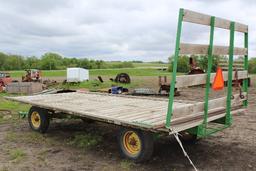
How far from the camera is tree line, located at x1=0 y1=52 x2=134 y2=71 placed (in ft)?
198

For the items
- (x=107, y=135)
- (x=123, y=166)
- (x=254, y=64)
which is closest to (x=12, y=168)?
(x=123, y=166)

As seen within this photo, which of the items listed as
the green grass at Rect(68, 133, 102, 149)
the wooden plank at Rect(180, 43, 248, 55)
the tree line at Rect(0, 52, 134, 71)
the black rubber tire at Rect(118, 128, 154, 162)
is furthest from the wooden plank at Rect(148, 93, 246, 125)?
the tree line at Rect(0, 52, 134, 71)

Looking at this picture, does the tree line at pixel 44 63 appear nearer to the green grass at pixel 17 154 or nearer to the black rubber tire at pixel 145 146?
the green grass at pixel 17 154

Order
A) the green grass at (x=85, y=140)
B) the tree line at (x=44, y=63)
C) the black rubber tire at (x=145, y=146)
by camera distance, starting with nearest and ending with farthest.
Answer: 1. the black rubber tire at (x=145, y=146)
2. the green grass at (x=85, y=140)
3. the tree line at (x=44, y=63)

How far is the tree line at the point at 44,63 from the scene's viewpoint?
198ft

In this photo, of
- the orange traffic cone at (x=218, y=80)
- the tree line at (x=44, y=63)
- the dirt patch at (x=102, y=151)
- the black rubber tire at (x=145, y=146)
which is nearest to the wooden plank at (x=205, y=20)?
the orange traffic cone at (x=218, y=80)

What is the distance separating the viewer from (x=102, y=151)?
563 cm

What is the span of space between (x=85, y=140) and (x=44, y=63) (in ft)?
195

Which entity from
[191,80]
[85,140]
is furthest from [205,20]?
[85,140]

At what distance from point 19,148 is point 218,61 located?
4.07 m

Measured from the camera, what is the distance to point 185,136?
6.04 m

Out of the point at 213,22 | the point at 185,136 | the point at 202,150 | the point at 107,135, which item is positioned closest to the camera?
the point at 213,22

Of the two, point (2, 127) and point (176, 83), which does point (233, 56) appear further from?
point (2, 127)

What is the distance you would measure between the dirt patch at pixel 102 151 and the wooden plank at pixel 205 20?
2.23 m
